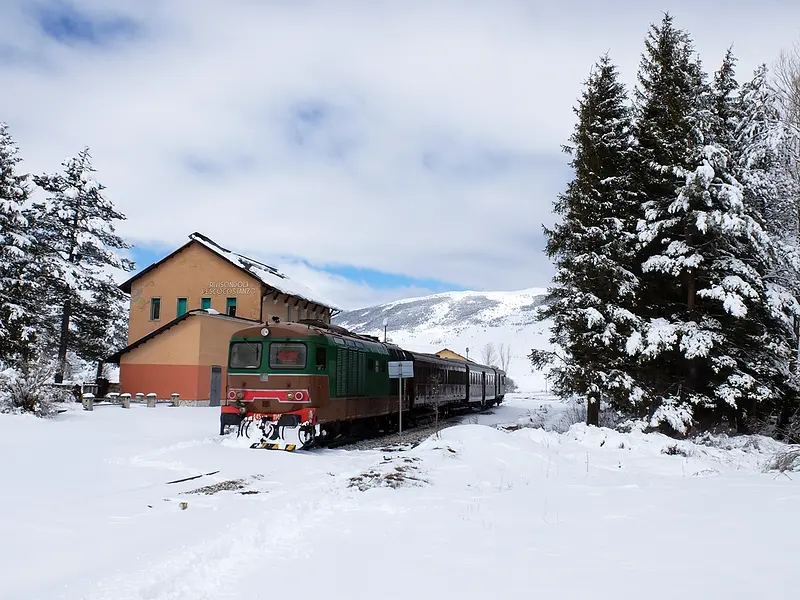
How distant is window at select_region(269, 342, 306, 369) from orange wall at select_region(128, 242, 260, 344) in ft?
63.5

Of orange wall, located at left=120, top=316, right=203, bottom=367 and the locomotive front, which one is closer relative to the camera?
the locomotive front

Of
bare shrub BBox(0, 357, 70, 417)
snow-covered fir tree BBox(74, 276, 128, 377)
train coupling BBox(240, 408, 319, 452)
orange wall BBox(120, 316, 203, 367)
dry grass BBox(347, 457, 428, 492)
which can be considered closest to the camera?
dry grass BBox(347, 457, 428, 492)

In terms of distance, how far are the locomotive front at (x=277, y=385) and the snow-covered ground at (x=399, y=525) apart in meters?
1.13

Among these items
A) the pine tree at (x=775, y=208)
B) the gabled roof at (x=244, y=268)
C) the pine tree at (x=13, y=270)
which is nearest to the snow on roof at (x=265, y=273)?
the gabled roof at (x=244, y=268)

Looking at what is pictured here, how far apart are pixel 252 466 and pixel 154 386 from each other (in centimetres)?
1977

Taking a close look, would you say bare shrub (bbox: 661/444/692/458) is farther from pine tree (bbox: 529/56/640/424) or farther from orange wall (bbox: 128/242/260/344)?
orange wall (bbox: 128/242/260/344)

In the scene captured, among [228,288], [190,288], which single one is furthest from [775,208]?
[190,288]

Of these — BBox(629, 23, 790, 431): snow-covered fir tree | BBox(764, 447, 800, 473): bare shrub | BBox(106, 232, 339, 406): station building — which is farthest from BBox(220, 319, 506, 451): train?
BBox(106, 232, 339, 406): station building

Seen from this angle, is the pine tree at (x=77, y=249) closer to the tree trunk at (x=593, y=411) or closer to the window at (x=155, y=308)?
the window at (x=155, y=308)

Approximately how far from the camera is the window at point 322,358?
52.9 ft

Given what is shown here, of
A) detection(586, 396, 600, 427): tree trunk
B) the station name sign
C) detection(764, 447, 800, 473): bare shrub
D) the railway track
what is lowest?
the railway track

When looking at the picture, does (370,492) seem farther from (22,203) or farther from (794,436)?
(22,203)

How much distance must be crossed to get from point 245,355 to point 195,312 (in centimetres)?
1479

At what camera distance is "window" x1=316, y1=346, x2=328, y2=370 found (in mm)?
16125
